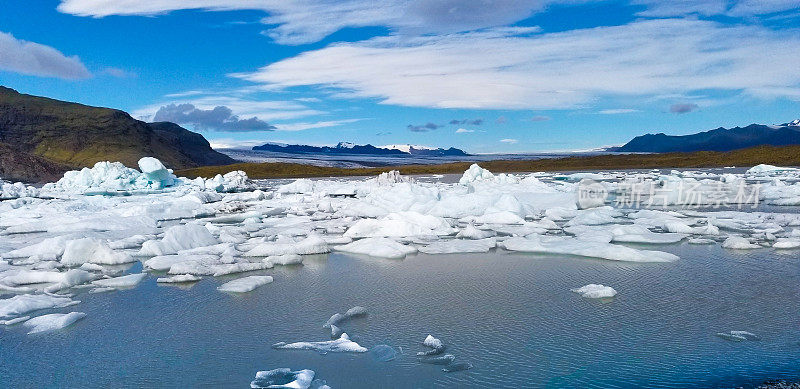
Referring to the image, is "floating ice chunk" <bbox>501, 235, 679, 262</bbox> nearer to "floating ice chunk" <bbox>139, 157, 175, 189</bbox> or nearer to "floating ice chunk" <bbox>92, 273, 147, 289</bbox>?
"floating ice chunk" <bbox>92, 273, 147, 289</bbox>

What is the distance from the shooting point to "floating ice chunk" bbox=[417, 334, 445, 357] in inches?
198

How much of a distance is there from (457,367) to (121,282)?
17.6 feet

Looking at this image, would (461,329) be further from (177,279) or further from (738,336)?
(177,279)

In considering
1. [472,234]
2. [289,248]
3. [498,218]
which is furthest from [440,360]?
[498,218]

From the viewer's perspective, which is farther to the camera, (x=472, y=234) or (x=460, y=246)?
(x=472, y=234)

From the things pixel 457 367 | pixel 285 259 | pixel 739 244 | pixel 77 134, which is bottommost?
pixel 457 367

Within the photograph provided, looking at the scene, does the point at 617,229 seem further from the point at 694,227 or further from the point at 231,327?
the point at 231,327

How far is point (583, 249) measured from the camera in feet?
31.0

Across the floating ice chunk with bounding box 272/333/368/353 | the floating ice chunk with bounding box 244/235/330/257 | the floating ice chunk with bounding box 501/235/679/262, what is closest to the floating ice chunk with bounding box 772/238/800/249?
the floating ice chunk with bounding box 501/235/679/262

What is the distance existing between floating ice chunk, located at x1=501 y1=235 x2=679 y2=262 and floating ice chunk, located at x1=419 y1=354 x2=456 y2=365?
5.04m

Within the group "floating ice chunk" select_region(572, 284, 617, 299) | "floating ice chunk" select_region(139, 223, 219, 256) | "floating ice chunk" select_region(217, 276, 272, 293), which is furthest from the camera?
"floating ice chunk" select_region(139, 223, 219, 256)

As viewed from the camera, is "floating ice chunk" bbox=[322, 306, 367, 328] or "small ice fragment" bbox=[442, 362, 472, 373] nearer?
"small ice fragment" bbox=[442, 362, 472, 373]

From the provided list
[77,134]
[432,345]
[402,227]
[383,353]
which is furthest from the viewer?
[77,134]

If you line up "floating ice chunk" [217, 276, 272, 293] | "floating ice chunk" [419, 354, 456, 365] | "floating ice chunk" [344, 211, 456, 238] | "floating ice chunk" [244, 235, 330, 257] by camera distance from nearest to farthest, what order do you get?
"floating ice chunk" [419, 354, 456, 365] → "floating ice chunk" [217, 276, 272, 293] → "floating ice chunk" [244, 235, 330, 257] → "floating ice chunk" [344, 211, 456, 238]
